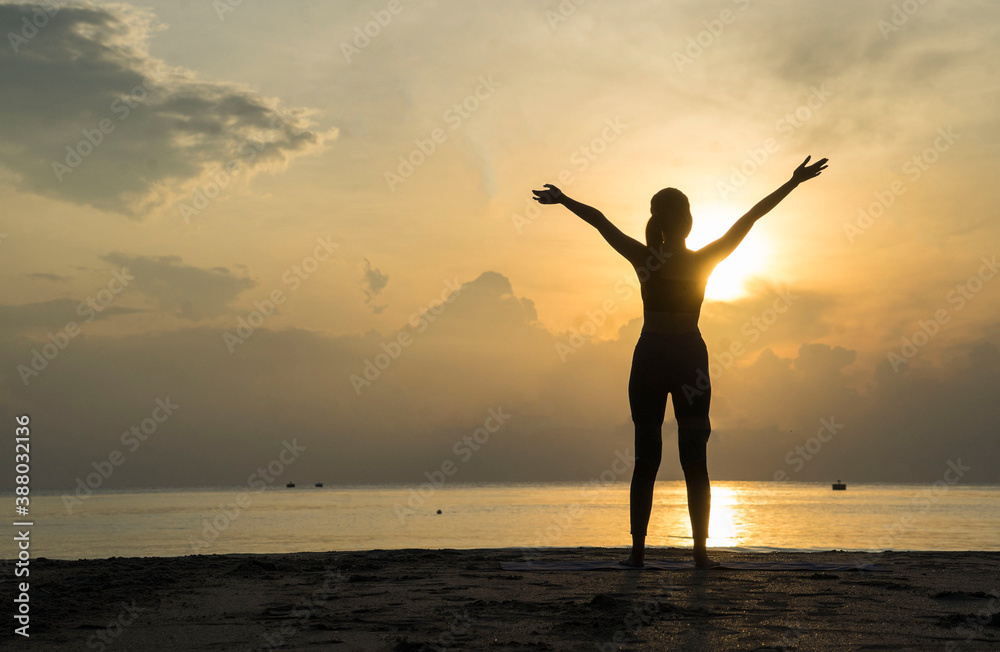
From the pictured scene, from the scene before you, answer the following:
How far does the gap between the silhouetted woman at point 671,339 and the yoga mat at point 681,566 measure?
0.16 meters

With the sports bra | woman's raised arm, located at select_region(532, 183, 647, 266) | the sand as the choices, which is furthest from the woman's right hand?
the sand

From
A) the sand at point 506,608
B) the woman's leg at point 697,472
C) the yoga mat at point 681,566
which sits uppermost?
the woman's leg at point 697,472

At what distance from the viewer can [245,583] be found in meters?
6.26

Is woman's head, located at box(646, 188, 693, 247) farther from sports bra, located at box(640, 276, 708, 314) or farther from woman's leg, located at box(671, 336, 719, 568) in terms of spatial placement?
woman's leg, located at box(671, 336, 719, 568)

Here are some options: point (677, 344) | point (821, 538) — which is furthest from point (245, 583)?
point (821, 538)

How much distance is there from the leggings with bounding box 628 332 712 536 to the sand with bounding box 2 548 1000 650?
0.86 m

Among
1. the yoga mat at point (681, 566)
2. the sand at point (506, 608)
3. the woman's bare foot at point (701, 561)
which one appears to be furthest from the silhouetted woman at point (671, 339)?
the sand at point (506, 608)

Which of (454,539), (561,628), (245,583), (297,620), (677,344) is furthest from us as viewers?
(454,539)

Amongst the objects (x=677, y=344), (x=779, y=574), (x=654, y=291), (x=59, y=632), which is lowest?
(x=59, y=632)

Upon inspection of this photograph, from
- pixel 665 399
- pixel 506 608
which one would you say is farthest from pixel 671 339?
pixel 506 608

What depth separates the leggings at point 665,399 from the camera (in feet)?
22.1

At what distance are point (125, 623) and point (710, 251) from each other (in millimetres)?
5255

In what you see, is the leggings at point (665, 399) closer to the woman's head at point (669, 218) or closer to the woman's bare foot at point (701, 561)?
the woman's bare foot at point (701, 561)

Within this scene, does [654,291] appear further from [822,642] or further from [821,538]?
[821,538]
